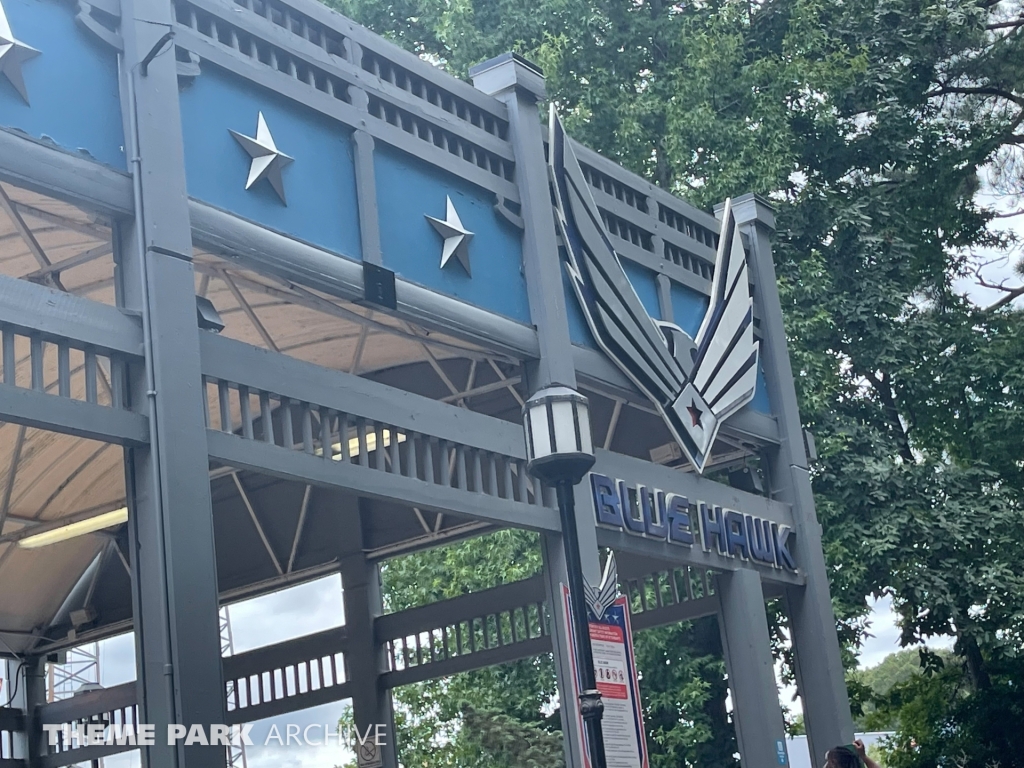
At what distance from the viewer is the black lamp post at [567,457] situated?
880cm

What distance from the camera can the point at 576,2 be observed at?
24.8 m

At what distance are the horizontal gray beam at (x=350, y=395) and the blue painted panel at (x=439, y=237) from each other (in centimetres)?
106

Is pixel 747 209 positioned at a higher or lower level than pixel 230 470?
higher

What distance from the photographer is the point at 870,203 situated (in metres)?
24.3

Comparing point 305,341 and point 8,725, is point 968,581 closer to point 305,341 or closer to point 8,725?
point 305,341

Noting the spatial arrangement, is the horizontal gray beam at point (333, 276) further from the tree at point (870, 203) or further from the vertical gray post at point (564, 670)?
the tree at point (870, 203)

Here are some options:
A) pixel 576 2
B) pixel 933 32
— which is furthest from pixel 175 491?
pixel 933 32

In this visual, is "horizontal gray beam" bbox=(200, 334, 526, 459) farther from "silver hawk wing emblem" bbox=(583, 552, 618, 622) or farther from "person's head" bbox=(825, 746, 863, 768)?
"person's head" bbox=(825, 746, 863, 768)

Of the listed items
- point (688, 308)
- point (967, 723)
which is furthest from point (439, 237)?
point (967, 723)

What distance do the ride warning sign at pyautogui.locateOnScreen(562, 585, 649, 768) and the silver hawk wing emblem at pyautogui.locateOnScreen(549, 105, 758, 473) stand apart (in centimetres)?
255

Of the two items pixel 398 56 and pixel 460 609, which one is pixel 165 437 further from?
pixel 460 609

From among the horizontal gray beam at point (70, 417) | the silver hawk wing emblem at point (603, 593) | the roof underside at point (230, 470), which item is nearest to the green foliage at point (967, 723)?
the roof underside at point (230, 470)

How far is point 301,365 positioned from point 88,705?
1165 centimetres

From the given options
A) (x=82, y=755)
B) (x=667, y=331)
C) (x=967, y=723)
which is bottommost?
(x=967, y=723)
